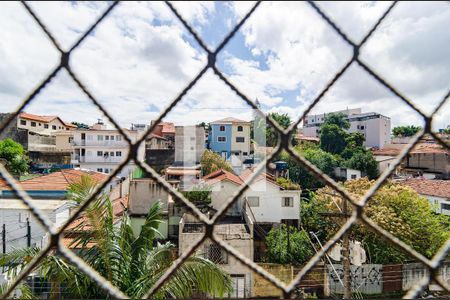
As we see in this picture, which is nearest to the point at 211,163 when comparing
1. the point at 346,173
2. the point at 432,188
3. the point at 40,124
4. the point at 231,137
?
the point at 231,137

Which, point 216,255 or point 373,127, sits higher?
point 373,127

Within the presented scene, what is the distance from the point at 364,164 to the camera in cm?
1298

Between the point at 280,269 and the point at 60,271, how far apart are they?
4.86m

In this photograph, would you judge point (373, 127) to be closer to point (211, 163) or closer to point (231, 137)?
point (231, 137)

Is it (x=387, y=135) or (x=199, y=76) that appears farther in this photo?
(x=387, y=135)

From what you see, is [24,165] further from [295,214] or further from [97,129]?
[295,214]

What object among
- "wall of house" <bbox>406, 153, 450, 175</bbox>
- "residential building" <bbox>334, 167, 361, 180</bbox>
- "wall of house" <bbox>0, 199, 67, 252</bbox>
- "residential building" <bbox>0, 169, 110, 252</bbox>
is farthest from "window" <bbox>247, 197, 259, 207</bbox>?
"wall of house" <bbox>406, 153, 450, 175</bbox>

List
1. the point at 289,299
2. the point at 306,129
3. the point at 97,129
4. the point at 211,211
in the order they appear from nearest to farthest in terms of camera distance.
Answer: the point at 289,299 < the point at 211,211 < the point at 97,129 < the point at 306,129

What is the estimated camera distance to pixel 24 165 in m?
12.7

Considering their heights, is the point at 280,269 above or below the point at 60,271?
below

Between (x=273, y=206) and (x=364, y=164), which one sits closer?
(x=273, y=206)

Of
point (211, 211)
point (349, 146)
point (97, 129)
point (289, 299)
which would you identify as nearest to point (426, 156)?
point (349, 146)

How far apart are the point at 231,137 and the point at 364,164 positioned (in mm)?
5665

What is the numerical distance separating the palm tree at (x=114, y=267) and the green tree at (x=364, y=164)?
468 inches
